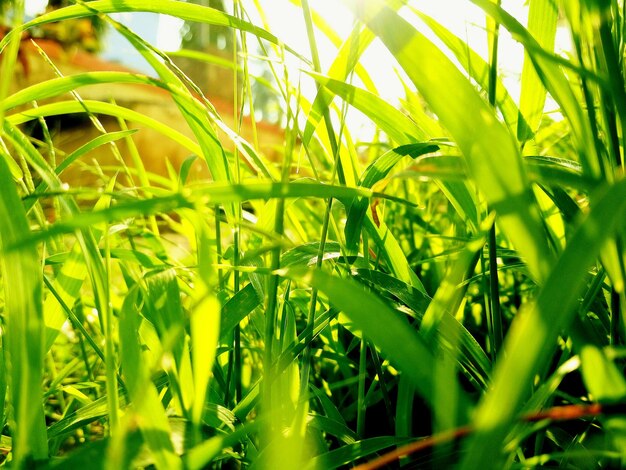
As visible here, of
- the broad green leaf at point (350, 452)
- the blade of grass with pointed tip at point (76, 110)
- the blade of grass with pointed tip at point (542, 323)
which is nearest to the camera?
the blade of grass with pointed tip at point (542, 323)

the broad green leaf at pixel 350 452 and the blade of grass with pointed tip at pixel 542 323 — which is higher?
the blade of grass with pointed tip at pixel 542 323

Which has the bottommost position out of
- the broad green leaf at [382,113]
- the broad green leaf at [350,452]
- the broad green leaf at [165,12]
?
the broad green leaf at [350,452]

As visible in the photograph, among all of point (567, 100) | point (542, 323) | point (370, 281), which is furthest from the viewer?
point (370, 281)

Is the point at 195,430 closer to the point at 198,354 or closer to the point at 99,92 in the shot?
the point at 198,354

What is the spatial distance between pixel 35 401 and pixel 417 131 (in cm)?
29

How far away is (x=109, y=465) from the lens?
0.63ft

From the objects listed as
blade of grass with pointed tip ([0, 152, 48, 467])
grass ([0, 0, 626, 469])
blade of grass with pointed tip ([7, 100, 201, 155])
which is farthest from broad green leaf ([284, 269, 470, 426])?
blade of grass with pointed tip ([7, 100, 201, 155])

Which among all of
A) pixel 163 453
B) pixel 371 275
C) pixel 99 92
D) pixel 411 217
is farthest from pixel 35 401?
pixel 99 92

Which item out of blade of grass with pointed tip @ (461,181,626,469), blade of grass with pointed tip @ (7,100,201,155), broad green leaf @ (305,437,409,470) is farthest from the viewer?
blade of grass with pointed tip @ (7,100,201,155)

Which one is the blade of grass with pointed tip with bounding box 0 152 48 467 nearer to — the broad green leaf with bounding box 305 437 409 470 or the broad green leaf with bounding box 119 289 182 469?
the broad green leaf with bounding box 119 289 182 469

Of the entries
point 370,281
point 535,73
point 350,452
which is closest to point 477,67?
point 535,73

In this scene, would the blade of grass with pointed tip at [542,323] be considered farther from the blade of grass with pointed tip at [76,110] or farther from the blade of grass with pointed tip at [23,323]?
the blade of grass with pointed tip at [76,110]

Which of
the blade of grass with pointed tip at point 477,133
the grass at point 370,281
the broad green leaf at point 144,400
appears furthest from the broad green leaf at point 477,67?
the broad green leaf at point 144,400

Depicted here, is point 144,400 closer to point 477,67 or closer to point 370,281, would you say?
point 370,281
